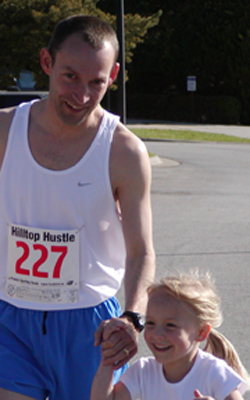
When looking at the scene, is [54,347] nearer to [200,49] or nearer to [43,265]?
[43,265]

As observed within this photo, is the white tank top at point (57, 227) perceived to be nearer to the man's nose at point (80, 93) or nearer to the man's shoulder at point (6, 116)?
the man's shoulder at point (6, 116)

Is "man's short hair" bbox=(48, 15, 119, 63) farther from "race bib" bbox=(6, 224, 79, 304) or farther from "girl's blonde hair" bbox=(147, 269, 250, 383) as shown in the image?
"girl's blonde hair" bbox=(147, 269, 250, 383)

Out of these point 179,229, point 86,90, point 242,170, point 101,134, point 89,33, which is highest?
point 89,33

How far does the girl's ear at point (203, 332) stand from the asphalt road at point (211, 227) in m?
2.08

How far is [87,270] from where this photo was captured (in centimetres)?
289


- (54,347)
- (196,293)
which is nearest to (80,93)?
(196,293)

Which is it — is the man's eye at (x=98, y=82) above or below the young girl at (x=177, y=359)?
above

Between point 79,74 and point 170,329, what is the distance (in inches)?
37.1

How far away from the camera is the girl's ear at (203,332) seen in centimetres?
268

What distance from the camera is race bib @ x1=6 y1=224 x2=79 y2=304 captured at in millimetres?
2844

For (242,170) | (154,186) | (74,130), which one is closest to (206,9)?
(242,170)

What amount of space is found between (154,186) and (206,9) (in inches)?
1297

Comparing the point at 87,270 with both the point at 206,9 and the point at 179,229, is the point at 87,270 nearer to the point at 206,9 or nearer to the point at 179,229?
the point at 179,229

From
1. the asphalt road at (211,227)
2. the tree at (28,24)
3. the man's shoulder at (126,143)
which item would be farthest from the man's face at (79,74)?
the tree at (28,24)
